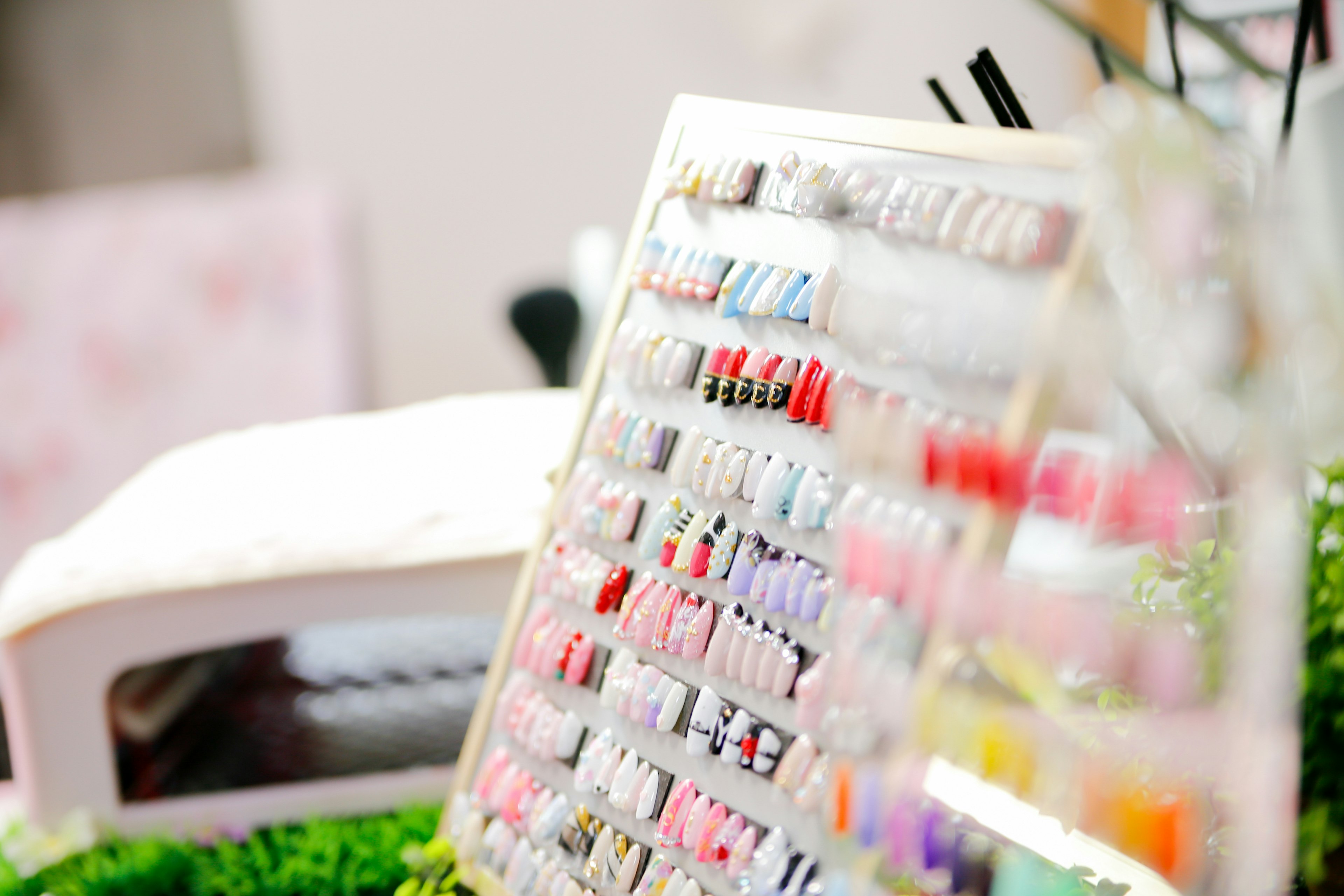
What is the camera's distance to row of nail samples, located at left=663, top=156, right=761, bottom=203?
0.66 m

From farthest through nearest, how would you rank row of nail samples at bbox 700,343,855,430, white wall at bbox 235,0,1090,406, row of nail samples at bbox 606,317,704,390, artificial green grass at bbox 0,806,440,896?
white wall at bbox 235,0,1090,406 → artificial green grass at bbox 0,806,440,896 → row of nail samples at bbox 606,317,704,390 → row of nail samples at bbox 700,343,855,430

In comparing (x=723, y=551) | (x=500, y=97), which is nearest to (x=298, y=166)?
(x=500, y=97)

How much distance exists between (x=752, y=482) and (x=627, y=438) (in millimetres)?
133

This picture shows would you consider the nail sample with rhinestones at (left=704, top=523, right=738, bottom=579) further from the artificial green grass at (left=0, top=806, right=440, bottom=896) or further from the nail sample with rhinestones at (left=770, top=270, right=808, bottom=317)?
the artificial green grass at (left=0, top=806, right=440, bottom=896)

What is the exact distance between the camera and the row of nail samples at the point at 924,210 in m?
0.48

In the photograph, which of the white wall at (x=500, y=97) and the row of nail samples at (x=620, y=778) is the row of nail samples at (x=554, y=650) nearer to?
the row of nail samples at (x=620, y=778)

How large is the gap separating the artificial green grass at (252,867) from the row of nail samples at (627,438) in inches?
14.5

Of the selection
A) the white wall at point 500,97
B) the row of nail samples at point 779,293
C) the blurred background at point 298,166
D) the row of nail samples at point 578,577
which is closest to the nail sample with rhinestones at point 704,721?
the row of nail samples at point 578,577

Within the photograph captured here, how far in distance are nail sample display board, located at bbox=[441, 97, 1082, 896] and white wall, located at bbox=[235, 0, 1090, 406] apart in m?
1.72

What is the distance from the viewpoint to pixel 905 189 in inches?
21.6

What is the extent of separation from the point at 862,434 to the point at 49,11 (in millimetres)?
2576

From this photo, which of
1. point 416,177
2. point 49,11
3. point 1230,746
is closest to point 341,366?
point 416,177

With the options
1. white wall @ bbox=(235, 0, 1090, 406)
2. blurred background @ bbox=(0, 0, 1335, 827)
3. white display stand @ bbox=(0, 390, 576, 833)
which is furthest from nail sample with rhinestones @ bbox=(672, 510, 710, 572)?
white wall @ bbox=(235, 0, 1090, 406)

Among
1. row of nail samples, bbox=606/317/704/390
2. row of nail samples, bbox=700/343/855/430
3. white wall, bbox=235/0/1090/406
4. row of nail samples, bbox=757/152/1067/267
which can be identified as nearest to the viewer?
row of nail samples, bbox=757/152/1067/267
